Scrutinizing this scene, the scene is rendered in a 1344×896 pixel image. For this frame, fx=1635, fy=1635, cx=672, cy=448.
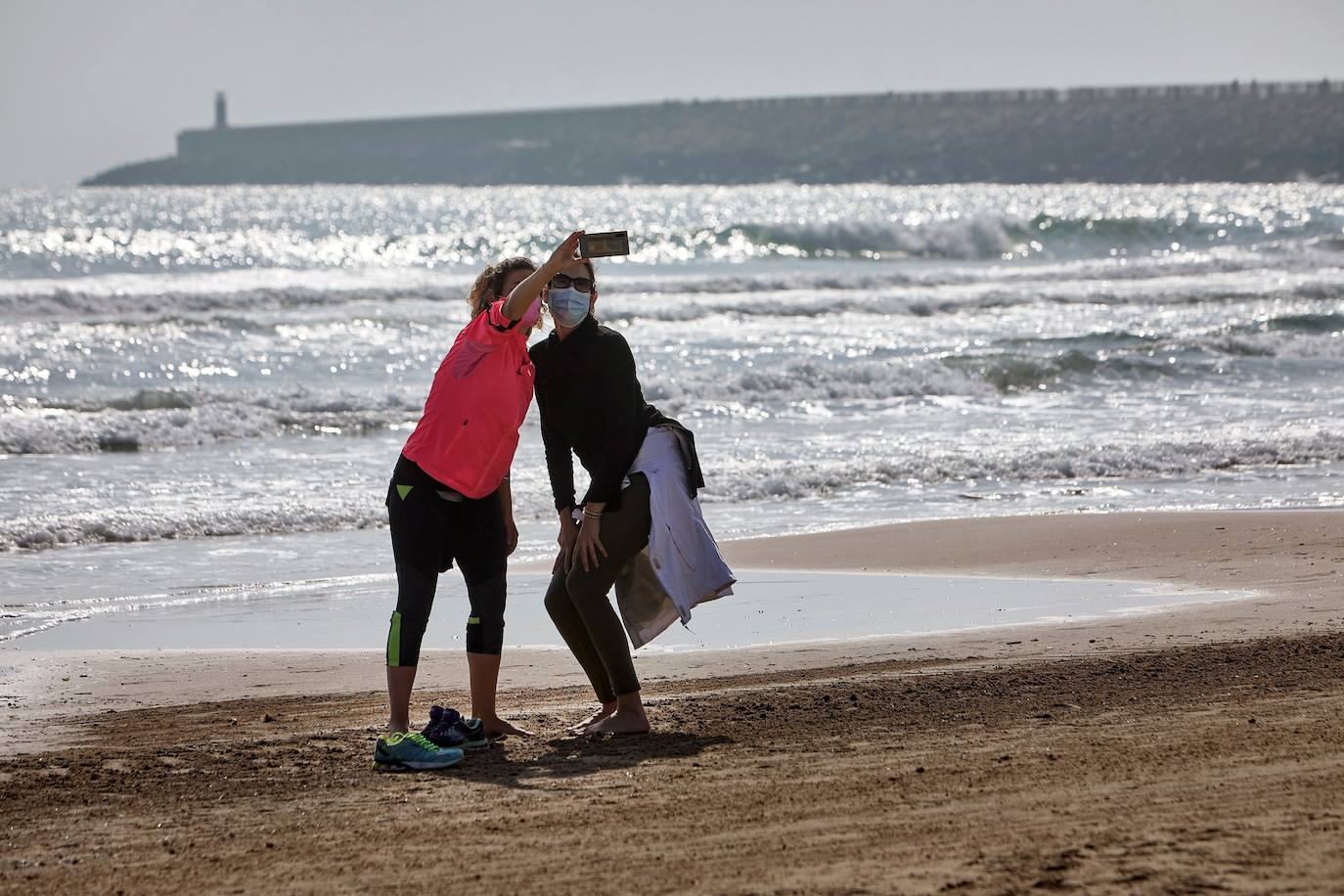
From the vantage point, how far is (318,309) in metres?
29.1

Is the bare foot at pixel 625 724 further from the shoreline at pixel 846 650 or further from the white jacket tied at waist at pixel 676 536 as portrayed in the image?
the shoreline at pixel 846 650

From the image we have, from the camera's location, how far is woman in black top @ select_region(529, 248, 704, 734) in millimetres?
4715

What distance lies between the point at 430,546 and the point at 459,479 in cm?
24

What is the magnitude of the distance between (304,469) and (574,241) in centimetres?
853

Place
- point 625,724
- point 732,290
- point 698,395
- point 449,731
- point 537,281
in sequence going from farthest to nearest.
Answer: point 732,290
point 698,395
point 625,724
point 449,731
point 537,281

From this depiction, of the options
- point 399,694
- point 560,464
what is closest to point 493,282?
point 560,464

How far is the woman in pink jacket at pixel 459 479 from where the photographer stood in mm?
4648

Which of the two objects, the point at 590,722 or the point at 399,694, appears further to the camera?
the point at 590,722

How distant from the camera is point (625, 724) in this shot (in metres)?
4.94

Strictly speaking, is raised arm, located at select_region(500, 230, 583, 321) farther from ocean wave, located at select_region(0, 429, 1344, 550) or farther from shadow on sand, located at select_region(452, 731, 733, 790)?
ocean wave, located at select_region(0, 429, 1344, 550)

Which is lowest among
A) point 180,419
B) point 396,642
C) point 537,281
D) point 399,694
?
point 180,419

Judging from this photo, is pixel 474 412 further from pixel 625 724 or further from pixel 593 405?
pixel 625 724

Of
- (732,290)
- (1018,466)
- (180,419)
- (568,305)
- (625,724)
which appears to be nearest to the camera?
(568,305)

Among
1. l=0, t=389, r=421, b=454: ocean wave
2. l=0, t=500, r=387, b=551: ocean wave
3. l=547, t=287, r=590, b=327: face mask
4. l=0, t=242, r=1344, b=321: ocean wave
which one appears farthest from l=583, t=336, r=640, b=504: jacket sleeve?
l=0, t=242, r=1344, b=321: ocean wave
